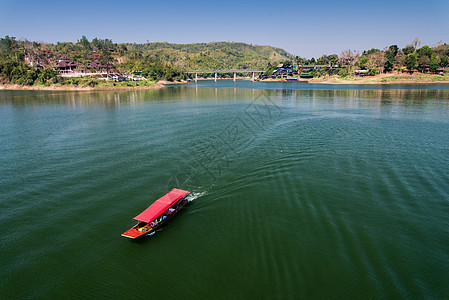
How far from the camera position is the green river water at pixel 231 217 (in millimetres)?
13234

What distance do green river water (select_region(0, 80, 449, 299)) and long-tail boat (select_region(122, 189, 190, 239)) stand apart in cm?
64

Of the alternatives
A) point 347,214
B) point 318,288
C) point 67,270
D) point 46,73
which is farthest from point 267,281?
point 46,73

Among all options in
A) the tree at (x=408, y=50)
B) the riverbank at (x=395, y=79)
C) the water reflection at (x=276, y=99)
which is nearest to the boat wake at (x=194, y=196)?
the water reflection at (x=276, y=99)

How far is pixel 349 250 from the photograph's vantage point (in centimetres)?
1498

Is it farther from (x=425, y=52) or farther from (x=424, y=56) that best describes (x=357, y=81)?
(x=425, y=52)

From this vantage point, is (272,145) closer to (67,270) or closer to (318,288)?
(318,288)

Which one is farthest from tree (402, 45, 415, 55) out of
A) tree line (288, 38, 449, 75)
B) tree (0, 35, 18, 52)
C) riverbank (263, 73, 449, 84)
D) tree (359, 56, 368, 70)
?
tree (0, 35, 18, 52)

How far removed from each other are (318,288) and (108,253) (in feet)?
38.9

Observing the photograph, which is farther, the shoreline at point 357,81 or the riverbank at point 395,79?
the riverbank at point 395,79

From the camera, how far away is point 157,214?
16.9m

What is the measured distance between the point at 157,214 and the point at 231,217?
5.17 m

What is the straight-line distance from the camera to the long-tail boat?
53.2 ft

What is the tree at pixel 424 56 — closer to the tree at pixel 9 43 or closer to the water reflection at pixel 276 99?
the water reflection at pixel 276 99

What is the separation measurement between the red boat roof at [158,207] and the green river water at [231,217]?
1.26 m
